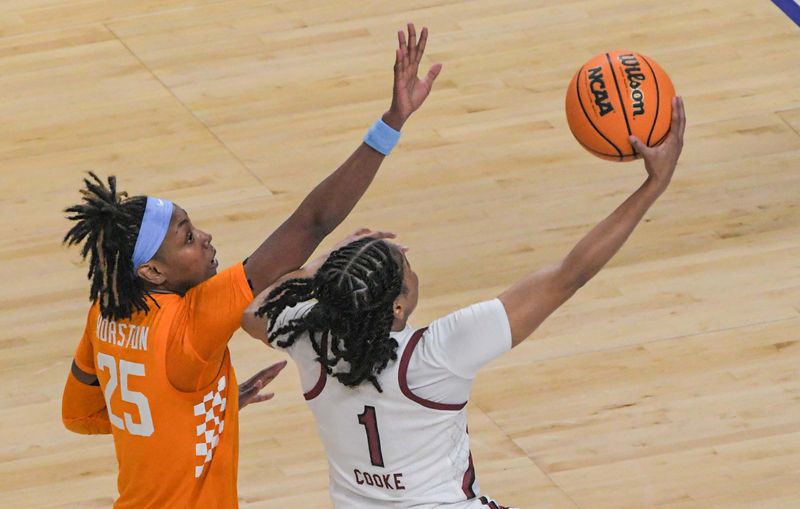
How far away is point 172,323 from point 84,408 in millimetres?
489

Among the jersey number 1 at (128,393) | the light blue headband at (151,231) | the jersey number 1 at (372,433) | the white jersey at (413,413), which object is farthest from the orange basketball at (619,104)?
the jersey number 1 at (128,393)

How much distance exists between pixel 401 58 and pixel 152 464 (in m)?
1.06

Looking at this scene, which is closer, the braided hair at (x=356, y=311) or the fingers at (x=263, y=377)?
the braided hair at (x=356, y=311)

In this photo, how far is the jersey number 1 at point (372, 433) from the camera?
3.21 metres

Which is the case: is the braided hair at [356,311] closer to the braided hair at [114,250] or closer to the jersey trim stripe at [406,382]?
the jersey trim stripe at [406,382]

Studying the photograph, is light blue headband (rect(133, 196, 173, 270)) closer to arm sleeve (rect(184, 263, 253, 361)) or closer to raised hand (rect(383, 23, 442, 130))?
arm sleeve (rect(184, 263, 253, 361))

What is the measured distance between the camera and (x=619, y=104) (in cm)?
385

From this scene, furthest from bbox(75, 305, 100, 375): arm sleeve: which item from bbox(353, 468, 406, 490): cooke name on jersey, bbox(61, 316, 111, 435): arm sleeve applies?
bbox(353, 468, 406, 490): cooke name on jersey

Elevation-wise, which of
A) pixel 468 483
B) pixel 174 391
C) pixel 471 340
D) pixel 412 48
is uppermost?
pixel 412 48

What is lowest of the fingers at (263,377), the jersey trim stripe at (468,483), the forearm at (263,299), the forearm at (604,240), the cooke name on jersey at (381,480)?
the fingers at (263,377)

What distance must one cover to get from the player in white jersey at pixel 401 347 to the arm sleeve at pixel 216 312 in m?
0.09

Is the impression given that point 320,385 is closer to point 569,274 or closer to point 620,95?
point 569,274

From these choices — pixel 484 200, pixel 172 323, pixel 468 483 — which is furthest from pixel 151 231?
pixel 484 200

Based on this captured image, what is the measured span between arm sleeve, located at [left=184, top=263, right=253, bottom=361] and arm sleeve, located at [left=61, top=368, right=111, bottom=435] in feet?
1.36
